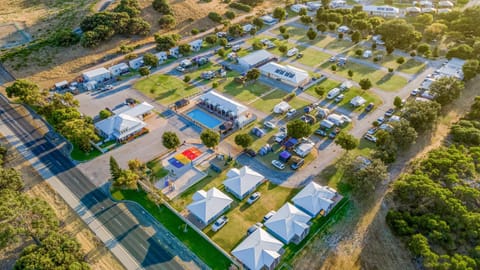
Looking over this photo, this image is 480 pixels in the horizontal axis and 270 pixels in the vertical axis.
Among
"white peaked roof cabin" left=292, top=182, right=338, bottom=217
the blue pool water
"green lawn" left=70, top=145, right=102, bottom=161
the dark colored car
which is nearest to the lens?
"white peaked roof cabin" left=292, top=182, right=338, bottom=217

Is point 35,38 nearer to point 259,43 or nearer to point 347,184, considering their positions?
point 259,43

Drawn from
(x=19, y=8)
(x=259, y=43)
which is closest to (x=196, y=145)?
(x=259, y=43)

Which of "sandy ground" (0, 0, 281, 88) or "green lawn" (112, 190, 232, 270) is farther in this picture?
"sandy ground" (0, 0, 281, 88)

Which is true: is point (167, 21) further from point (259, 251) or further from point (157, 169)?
point (259, 251)

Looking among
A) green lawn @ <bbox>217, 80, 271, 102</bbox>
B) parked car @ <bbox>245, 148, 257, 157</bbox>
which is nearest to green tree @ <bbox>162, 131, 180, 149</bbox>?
parked car @ <bbox>245, 148, 257, 157</bbox>

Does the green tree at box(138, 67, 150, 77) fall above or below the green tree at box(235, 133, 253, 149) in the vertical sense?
below

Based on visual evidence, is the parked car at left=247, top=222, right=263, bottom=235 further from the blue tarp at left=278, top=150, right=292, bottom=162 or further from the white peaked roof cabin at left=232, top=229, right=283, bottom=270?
the blue tarp at left=278, top=150, right=292, bottom=162

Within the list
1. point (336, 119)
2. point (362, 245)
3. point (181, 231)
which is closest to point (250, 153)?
point (181, 231)

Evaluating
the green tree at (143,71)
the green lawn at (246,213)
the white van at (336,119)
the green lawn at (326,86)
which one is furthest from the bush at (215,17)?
the green lawn at (246,213)
